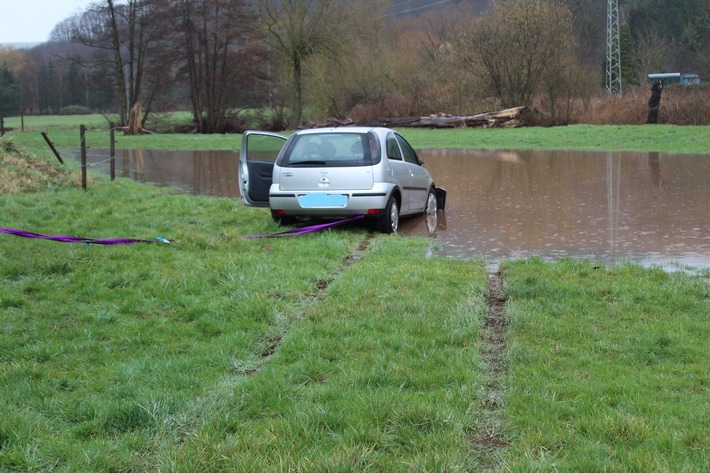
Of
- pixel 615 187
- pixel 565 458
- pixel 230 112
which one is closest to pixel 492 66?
pixel 230 112

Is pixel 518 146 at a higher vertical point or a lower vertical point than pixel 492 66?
lower

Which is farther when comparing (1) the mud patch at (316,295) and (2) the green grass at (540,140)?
(2) the green grass at (540,140)

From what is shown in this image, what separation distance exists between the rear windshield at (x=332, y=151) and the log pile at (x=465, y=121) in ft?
95.8

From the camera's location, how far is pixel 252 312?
602 cm

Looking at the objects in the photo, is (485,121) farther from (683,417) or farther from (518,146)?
(683,417)

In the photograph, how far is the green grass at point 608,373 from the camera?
11.4 feet

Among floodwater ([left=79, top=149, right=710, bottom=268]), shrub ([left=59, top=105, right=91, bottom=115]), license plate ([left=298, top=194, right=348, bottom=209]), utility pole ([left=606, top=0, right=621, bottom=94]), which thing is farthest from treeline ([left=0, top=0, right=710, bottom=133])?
shrub ([left=59, top=105, right=91, bottom=115])

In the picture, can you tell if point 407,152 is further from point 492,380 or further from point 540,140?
point 540,140

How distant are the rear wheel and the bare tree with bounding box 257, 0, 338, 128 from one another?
35092 millimetres

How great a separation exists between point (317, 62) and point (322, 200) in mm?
36001

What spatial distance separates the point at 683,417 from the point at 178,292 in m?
4.35

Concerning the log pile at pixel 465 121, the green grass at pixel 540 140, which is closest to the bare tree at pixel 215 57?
the log pile at pixel 465 121

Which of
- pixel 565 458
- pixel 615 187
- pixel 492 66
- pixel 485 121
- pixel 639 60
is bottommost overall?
pixel 565 458

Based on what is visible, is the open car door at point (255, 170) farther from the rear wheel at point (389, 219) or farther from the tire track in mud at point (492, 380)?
the tire track in mud at point (492, 380)
